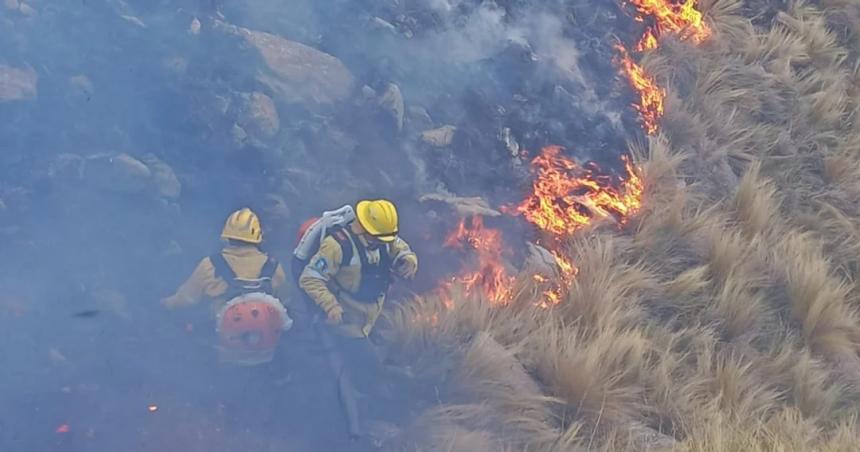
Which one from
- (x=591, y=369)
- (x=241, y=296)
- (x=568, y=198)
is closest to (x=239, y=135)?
(x=241, y=296)

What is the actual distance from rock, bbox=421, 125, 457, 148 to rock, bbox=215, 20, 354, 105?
2.20ft

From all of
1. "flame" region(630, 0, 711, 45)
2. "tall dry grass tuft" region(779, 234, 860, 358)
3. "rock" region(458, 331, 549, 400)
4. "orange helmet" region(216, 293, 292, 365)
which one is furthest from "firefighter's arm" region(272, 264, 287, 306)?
"flame" region(630, 0, 711, 45)

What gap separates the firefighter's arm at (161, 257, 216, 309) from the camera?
6328 mm

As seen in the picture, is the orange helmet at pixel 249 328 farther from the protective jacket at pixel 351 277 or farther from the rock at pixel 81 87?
the rock at pixel 81 87

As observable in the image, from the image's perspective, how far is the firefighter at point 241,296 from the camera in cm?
615

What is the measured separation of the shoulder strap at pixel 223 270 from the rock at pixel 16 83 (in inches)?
81.3

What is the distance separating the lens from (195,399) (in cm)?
598

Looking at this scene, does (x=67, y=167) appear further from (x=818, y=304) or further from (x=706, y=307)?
(x=818, y=304)

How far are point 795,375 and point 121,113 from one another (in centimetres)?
472

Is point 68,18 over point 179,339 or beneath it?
over

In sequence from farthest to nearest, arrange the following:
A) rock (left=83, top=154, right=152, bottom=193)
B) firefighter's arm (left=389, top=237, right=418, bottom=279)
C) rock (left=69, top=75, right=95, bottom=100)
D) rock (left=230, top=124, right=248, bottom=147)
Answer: rock (left=230, top=124, right=248, bottom=147), rock (left=69, top=75, right=95, bottom=100), rock (left=83, top=154, right=152, bottom=193), firefighter's arm (left=389, top=237, right=418, bottom=279)

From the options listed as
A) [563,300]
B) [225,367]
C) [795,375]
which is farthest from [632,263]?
[225,367]

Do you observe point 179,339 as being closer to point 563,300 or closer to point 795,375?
point 563,300

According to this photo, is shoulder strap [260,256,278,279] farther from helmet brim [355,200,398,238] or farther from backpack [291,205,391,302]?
helmet brim [355,200,398,238]
